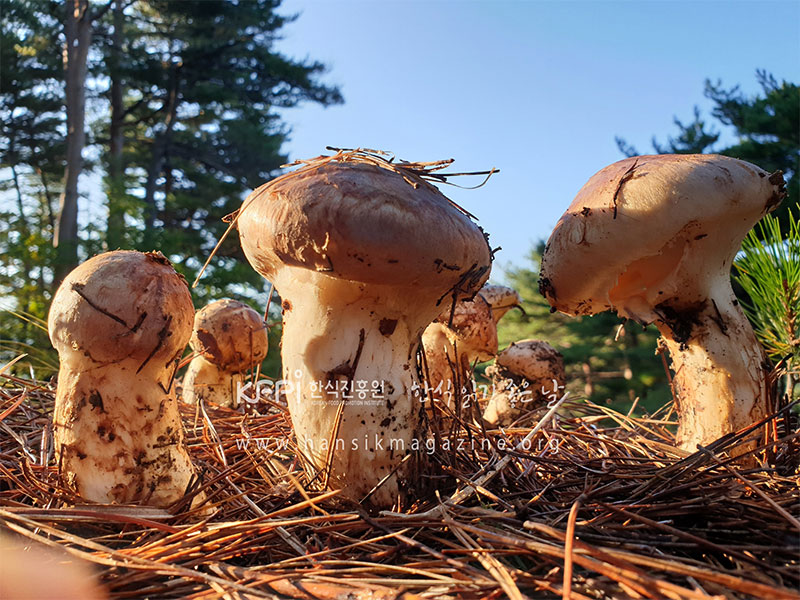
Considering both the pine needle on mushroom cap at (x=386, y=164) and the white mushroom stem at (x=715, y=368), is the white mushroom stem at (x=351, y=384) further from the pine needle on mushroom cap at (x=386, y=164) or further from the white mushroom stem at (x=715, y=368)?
the white mushroom stem at (x=715, y=368)

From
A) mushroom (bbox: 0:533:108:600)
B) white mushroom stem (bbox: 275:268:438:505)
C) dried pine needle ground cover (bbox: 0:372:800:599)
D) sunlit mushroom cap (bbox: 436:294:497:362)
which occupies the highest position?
sunlit mushroom cap (bbox: 436:294:497:362)

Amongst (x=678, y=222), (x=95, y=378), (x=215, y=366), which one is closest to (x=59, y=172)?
(x=215, y=366)

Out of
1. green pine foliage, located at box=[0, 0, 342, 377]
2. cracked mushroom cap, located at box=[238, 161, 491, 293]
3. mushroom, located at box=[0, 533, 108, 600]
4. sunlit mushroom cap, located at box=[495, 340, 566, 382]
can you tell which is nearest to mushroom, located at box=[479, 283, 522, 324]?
sunlit mushroom cap, located at box=[495, 340, 566, 382]

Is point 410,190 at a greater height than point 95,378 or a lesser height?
greater

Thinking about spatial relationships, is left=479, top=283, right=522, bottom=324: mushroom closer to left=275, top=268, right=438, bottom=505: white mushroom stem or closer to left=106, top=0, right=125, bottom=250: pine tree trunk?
left=275, top=268, right=438, bottom=505: white mushroom stem

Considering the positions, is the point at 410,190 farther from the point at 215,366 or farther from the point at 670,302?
the point at 215,366

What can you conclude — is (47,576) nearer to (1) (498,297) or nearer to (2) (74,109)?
(1) (498,297)
